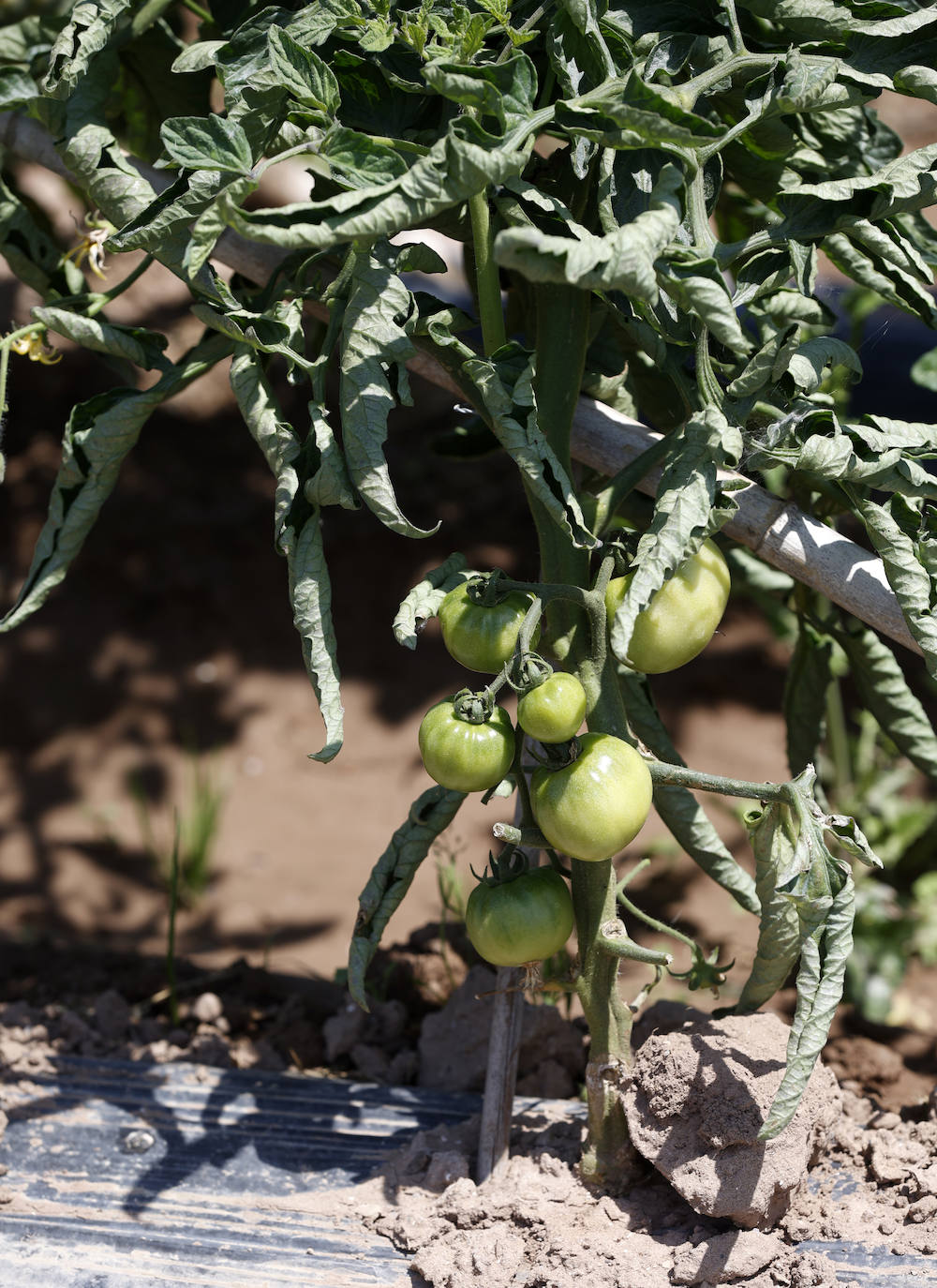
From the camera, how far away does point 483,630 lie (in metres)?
0.91

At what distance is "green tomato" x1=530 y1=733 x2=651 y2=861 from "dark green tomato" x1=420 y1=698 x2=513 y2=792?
0.05m

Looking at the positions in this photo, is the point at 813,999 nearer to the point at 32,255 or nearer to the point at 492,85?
the point at 492,85

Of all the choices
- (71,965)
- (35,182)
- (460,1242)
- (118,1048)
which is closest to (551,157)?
(460,1242)

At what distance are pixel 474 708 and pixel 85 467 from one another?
52cm

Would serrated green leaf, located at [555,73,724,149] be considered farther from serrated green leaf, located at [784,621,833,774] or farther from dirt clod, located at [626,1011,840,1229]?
dirt clod, located at [626,1011,840,1229]

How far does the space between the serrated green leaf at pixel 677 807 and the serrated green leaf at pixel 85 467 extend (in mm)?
575

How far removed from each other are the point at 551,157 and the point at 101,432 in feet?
1.76

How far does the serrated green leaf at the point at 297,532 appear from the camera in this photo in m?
0.96

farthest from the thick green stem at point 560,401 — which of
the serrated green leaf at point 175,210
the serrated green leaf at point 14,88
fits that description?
the serrated green leaf at point 14,88

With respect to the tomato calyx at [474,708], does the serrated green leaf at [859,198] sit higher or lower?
higher

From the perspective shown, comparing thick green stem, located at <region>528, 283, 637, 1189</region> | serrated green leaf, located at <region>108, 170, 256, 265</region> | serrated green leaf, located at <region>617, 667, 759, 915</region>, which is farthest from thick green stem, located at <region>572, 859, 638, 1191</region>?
serrated green leaf, located at <region>108, 170, 256, 265</region>

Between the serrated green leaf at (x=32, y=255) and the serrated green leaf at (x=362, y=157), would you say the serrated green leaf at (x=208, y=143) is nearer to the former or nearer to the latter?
the serrated green leaf at (x=362, y=157)

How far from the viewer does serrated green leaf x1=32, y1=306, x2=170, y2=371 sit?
1.13 metres

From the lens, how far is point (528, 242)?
2.40 ft
